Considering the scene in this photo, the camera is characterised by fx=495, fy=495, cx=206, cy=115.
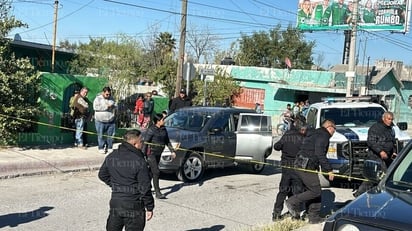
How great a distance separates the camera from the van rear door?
11883 millimetres

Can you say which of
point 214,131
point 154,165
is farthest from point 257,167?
point 154,165

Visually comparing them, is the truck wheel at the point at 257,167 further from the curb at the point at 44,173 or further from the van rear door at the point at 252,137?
the curb at the point at 44,173

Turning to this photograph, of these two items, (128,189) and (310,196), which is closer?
(128,189)

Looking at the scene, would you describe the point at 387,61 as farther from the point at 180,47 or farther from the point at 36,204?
the point at 36,204

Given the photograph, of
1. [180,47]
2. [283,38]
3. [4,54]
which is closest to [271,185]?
[4,54]

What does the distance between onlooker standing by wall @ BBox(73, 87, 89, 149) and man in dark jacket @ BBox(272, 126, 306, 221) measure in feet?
22.7

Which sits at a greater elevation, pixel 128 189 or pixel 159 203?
pixel 128 189

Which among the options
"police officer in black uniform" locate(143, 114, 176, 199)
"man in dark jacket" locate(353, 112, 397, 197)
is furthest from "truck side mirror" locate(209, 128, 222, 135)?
"man in dark jacket" locate(353, 112, 397, 197)

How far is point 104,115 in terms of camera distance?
12.9 metres

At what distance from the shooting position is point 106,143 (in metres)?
13.5

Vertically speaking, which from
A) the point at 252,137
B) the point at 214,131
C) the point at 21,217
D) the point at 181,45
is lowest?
the point at 21,217

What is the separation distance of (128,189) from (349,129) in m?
6.90

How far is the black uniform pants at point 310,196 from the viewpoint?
7309 mm

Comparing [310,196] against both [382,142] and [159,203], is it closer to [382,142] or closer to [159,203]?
[382,142]
